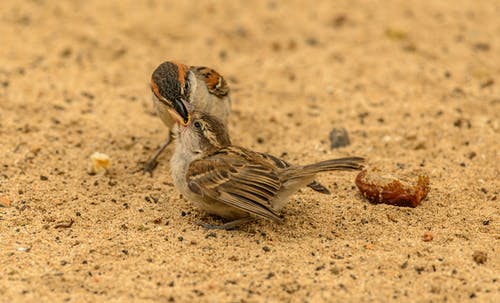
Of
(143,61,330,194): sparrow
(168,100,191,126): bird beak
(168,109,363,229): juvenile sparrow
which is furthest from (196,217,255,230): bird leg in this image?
(143,61,330,194): sparrow

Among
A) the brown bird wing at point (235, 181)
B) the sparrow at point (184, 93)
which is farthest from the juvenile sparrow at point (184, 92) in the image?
the brown bird wing at point (235, 181)

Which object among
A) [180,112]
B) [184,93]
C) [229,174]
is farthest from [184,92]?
[229,174]

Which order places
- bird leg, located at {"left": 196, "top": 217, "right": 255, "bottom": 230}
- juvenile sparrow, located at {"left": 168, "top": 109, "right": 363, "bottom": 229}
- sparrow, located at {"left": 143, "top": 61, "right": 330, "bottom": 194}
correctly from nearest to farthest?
juvenile sparrow, located at {"left": 168, "top": 109, "right": 363, "bottom": 229}, bird leg, located at {"left": 196, "top": 217, "right": 255, "bottom": 230}, sparrow, located at {"left": 143, "top": 61, "right": 330, "bottom": 194}

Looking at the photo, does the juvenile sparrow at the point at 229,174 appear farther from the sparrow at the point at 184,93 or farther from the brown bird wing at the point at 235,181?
the sparrow at the point at 184,93

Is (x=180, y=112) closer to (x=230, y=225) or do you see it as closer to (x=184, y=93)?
(x=184, y=93)

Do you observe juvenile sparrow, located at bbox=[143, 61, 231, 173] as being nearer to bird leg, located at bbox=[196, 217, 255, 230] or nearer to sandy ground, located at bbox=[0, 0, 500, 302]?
sandy ground, located at bbox=[0, 0, 500, 302]

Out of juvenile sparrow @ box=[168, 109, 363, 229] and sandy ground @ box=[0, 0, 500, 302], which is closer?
sandy ground @ box=[0, 0, 500, 302]
